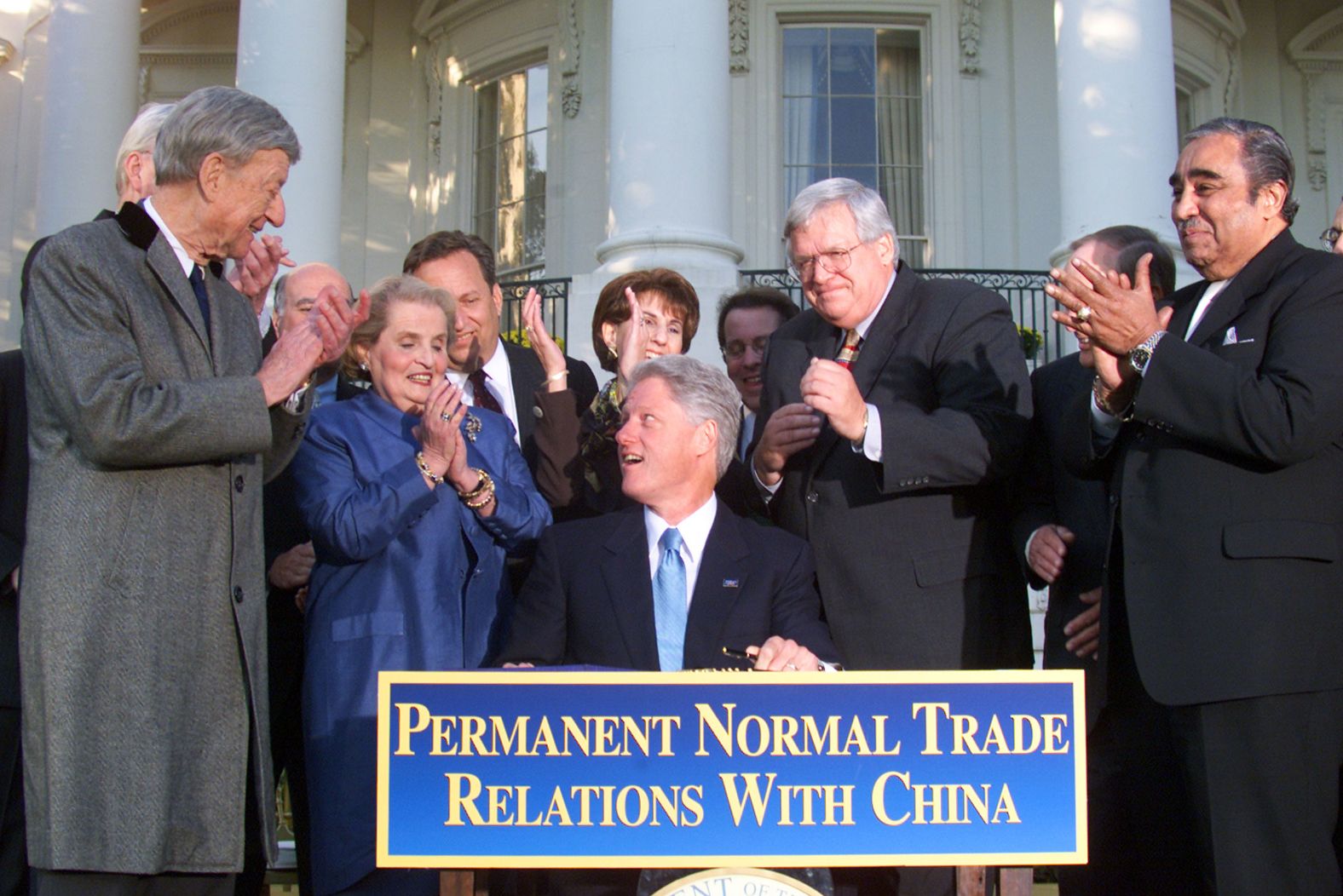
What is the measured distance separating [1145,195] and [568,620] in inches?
314

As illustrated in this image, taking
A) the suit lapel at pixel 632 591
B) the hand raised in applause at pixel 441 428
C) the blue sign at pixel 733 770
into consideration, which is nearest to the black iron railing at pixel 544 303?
the hand raised in applause at pixel 441 428

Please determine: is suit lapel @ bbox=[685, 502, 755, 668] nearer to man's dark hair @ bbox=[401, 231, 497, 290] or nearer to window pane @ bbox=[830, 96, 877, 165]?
man's dark hair @ bbox=[401, 231, 497, 290]

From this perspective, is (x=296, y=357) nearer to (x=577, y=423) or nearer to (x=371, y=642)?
(x=371, y=642)

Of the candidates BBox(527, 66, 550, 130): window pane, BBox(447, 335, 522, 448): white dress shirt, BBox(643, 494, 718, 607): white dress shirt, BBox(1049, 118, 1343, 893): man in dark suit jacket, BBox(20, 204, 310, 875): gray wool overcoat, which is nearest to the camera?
BBox(20, 204, 310, 875): gray wool overcoat

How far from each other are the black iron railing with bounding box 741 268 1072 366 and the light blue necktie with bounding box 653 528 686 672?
847 cm

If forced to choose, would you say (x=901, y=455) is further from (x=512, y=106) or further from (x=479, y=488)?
(x=512, y=106)

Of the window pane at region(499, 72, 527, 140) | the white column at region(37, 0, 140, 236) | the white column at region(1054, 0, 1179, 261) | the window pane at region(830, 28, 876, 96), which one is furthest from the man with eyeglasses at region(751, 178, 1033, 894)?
the window pane at region(499, 72, 527, 140)

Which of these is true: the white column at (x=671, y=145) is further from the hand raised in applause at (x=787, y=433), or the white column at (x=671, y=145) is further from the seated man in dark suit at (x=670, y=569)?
the seated man in dark suit at (x=670, y=569)

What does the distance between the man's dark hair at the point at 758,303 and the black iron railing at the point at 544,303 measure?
6.99 m

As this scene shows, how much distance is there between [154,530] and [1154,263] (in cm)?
292

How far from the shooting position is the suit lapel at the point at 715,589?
3.68 m

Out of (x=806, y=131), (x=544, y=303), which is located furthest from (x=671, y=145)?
(x=806, y=131)

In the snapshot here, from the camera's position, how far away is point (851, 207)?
4039 millimetres

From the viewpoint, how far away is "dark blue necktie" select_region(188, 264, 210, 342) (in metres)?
3.43
